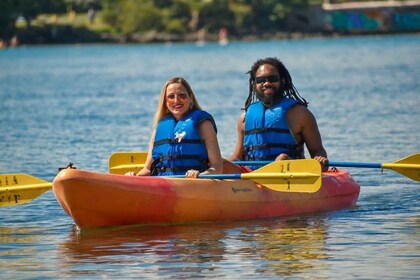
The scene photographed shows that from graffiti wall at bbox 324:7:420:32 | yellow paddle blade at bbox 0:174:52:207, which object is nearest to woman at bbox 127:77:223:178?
yellow paddle blade at bbox 0:174:52:207

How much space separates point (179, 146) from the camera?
47.6ft

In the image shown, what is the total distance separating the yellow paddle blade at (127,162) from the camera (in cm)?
1609

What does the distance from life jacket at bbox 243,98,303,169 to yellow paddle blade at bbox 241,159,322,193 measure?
977mm

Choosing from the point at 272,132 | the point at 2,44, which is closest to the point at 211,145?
the point at 272,132

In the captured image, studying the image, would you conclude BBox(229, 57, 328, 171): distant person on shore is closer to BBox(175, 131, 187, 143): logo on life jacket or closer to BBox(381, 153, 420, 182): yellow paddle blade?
BBox(381, 153, 420, 182): yellow paddle blade

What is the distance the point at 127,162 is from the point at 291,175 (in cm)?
252

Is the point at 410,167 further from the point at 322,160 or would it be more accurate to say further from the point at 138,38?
the point at 138,38

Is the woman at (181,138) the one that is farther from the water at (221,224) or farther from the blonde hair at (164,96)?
the water at (221,224)

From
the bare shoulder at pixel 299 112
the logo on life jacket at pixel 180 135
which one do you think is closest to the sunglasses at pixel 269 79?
the bare shoulder at pixel 299 112

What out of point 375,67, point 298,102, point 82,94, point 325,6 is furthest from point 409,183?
point 325,6

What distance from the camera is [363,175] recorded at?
62.8 feet

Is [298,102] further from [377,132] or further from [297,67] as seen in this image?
[297,67]

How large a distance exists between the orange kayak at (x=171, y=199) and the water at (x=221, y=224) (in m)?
0.16

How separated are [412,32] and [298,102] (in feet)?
401
